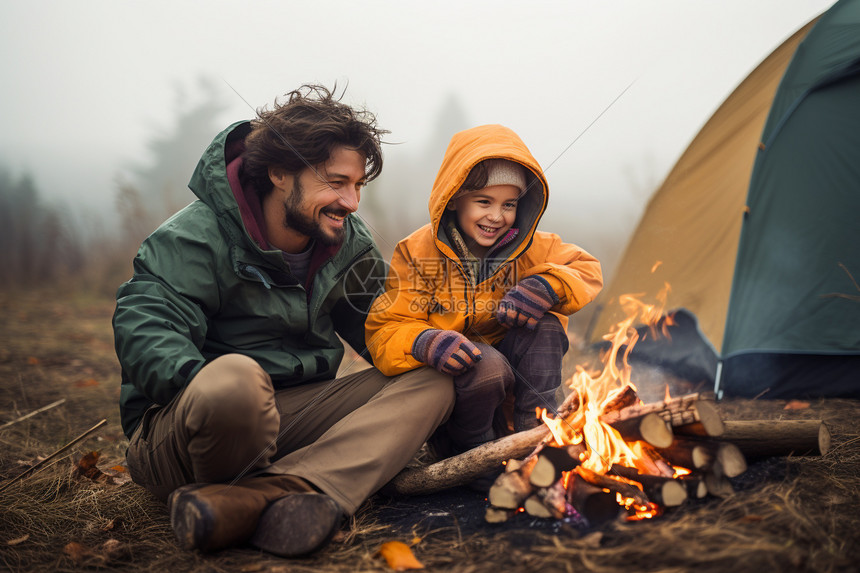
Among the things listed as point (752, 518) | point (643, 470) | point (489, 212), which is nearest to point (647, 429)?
point (643, 470)

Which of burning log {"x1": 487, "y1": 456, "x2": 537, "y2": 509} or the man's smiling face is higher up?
the man's smiling face

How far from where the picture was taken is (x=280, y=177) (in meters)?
2.62

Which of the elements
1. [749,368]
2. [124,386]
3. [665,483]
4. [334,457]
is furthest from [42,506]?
[749,368]

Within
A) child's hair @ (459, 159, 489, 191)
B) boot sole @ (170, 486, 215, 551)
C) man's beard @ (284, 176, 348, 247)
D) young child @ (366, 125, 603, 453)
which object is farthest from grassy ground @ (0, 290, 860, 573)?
child's hair @ (459, 159, 489, 191)

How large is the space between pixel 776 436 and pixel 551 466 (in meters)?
0.91

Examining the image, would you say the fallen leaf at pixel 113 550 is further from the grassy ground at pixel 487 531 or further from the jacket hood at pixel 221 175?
the jacket hood at pixel 221 175

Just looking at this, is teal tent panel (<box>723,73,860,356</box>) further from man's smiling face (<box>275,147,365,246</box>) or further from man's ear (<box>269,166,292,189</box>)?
man's ear (<box>269,166,292,189</box>)

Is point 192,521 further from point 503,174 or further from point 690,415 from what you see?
point 503,174

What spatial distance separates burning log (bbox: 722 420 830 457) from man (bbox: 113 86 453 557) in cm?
112

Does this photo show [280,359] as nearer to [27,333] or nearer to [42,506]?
[42,506]

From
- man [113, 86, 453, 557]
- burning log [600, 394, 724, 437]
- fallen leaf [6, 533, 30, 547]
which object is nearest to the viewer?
man [113, 86, 453, 557]

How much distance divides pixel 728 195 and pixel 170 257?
134 inches

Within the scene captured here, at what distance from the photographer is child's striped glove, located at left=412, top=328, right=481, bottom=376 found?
2.30 metres

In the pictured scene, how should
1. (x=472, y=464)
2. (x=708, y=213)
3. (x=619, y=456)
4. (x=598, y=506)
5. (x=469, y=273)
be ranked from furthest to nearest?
(x=708, y=213) < (x=469, y=273) < (x=472, y=464) < (x=619, y=456) < (x=598, y=506)
